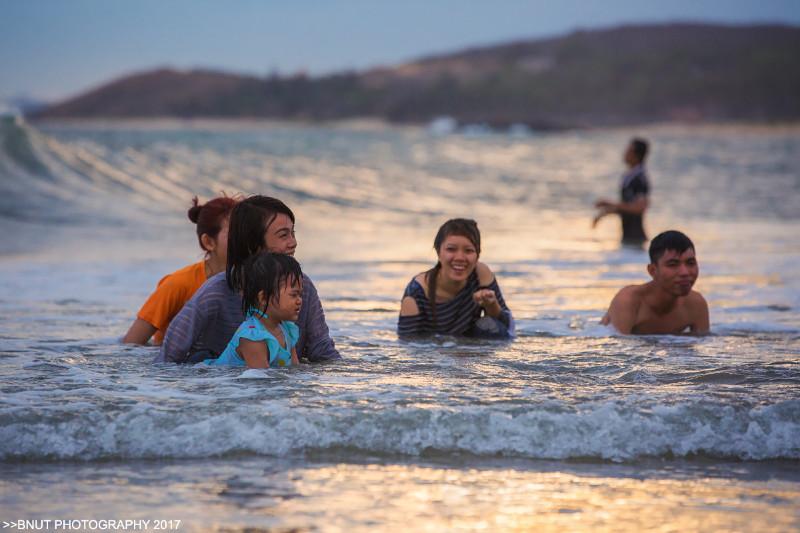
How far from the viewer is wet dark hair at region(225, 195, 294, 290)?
18.9 feet

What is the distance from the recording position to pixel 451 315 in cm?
771

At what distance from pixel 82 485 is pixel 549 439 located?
2082 millimetres

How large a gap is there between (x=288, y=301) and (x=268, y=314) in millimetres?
197

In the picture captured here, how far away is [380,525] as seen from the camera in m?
4.03

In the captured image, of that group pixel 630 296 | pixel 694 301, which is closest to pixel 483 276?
pixel 630 296

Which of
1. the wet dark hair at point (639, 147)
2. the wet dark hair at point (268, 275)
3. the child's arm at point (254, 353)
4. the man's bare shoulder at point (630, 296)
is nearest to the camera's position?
the wet dark hair at point (268, 275)

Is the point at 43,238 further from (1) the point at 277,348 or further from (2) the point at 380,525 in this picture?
(2) the point at 380,525

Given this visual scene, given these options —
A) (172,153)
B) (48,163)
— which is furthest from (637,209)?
(172,153)

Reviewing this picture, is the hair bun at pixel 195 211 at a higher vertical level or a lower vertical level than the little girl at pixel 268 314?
higher

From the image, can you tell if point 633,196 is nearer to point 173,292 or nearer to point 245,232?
point 173,292

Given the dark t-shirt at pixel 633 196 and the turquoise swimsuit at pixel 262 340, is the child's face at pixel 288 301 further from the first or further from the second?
the dark t-shirt at pixel 633 196

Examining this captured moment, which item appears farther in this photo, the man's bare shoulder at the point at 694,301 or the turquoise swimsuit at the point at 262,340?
the man's bare shoulder at the point at 694,301

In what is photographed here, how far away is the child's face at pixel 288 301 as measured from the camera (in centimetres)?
556

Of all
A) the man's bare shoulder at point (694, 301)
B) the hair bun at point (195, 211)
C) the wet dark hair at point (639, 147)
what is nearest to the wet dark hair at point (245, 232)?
the hair bun at point (195, 211)
